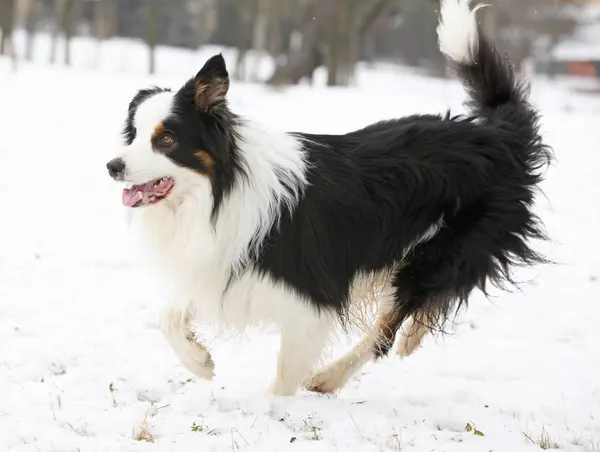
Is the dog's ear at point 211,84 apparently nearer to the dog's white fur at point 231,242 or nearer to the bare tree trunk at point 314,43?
the dog's white fur at point 231,242

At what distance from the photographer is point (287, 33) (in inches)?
1495

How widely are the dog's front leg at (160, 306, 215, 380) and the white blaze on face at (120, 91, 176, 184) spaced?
0.89 metres

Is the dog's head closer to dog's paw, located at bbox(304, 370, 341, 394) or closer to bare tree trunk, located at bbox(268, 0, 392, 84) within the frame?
dog's paw, located at bbox(304, 370, 341, 394)

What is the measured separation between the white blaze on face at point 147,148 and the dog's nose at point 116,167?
0.02m

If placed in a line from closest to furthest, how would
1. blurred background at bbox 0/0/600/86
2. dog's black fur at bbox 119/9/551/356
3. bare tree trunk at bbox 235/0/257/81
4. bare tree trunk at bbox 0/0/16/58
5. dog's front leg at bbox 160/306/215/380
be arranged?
dog's black fur at bbox 119/9/551/356 → dog's front leg at bbox 160/306/215/380 → bare tree trunk at bbox 0/0/16/58 → blurred background at bbox 0/0/600/86 → bare tree trunk at bbox 235/0/257/81

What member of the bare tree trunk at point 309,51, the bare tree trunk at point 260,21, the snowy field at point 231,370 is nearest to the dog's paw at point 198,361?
the snowy field at point 231,370

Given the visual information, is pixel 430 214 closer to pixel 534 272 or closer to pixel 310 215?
pixel 310 215

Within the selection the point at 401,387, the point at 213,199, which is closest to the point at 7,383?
the point at 213,199

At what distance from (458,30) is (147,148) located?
205 cm

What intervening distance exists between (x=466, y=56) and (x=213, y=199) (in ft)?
6.14

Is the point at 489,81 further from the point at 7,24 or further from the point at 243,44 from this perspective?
the point at 243,44

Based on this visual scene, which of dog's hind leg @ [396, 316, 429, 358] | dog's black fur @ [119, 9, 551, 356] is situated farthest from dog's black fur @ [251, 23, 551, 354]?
dog's hind leg @ [396, 316, 429, 358]

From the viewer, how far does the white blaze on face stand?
3.52 m

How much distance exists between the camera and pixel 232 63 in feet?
105
